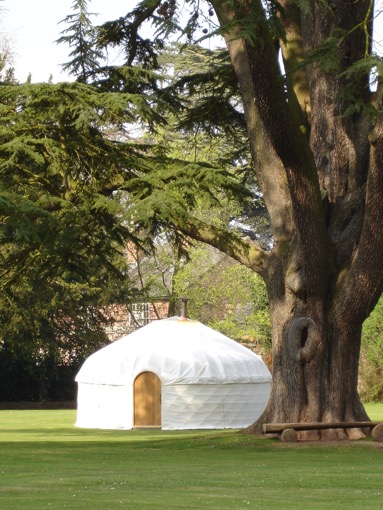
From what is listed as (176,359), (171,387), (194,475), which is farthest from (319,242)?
(176,359)

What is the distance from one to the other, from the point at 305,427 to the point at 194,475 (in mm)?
4256

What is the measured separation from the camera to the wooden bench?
15.6 m

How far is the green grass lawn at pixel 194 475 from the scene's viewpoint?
9.07 m

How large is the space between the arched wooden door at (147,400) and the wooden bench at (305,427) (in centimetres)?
1301

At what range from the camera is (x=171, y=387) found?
28906mm

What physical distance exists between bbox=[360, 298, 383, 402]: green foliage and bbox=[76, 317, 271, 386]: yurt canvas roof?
959 centimetres

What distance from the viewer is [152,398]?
1153 inches

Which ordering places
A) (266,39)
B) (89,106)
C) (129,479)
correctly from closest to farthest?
1. (129,479)
2. (266,39)
3. (89,106)

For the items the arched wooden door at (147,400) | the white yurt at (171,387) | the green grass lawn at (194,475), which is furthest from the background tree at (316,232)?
the arched wooden door at (147,400)

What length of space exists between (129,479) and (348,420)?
19.3 feet

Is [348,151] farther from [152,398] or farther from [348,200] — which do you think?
[152,398]

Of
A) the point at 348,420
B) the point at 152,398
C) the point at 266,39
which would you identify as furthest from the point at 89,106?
the point at 152,398

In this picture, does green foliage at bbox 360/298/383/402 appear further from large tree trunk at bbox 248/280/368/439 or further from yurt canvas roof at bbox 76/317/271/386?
large tree trunk at bbox 248/280/368/439

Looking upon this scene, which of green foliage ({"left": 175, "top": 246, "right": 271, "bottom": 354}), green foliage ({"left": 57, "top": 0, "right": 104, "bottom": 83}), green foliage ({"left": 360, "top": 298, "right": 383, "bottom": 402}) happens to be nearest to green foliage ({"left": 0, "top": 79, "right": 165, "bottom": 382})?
green foliage ({"left": 57, "top": 0, "right": 104, "bottom": 83})
